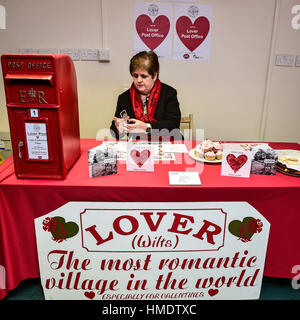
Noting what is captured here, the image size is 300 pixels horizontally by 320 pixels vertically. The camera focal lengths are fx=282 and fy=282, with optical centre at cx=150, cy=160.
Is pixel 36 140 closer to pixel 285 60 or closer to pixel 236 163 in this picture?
pixel 236 163

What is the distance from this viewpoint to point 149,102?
2.52 m

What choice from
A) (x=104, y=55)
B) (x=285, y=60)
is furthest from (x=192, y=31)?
(x=285, y=60)

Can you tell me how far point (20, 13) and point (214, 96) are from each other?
2.35 meters

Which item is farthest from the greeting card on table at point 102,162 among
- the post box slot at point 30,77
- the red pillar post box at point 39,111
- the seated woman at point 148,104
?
the seated woman at point 148,104

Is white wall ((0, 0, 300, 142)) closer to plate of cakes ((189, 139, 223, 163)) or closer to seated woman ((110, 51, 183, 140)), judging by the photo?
seated woman ((110, 51, 183, 140))

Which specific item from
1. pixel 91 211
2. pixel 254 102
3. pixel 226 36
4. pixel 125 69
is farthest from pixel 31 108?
pixel 254 102

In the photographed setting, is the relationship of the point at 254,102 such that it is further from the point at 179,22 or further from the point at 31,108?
the point at 31,108

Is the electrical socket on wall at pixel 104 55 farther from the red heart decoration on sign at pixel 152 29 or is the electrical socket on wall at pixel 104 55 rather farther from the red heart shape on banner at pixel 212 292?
the red heart shape on banner at pixel 212 292

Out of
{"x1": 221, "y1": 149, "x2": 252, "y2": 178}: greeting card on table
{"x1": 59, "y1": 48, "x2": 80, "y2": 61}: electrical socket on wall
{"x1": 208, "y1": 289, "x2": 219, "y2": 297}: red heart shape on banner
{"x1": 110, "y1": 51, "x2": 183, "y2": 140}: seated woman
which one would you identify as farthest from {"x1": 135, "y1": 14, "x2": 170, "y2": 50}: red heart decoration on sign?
{"x1": 208, "y1": 289, "x2": 219, "y2": 297}: red heart shape on banner

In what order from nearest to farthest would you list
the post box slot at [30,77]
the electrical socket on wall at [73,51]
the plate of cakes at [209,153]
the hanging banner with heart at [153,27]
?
the post box slot at [30,77] → the plate of cakes at [209,153] → the hanging banner with heart at [153,27] → the electrical socket on wall at [73,51]

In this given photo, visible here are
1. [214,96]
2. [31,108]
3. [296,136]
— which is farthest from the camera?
[296,136]

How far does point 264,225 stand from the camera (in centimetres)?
151

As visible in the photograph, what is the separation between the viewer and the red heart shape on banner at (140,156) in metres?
1.55

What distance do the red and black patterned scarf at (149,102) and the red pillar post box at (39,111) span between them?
1.05 meters
